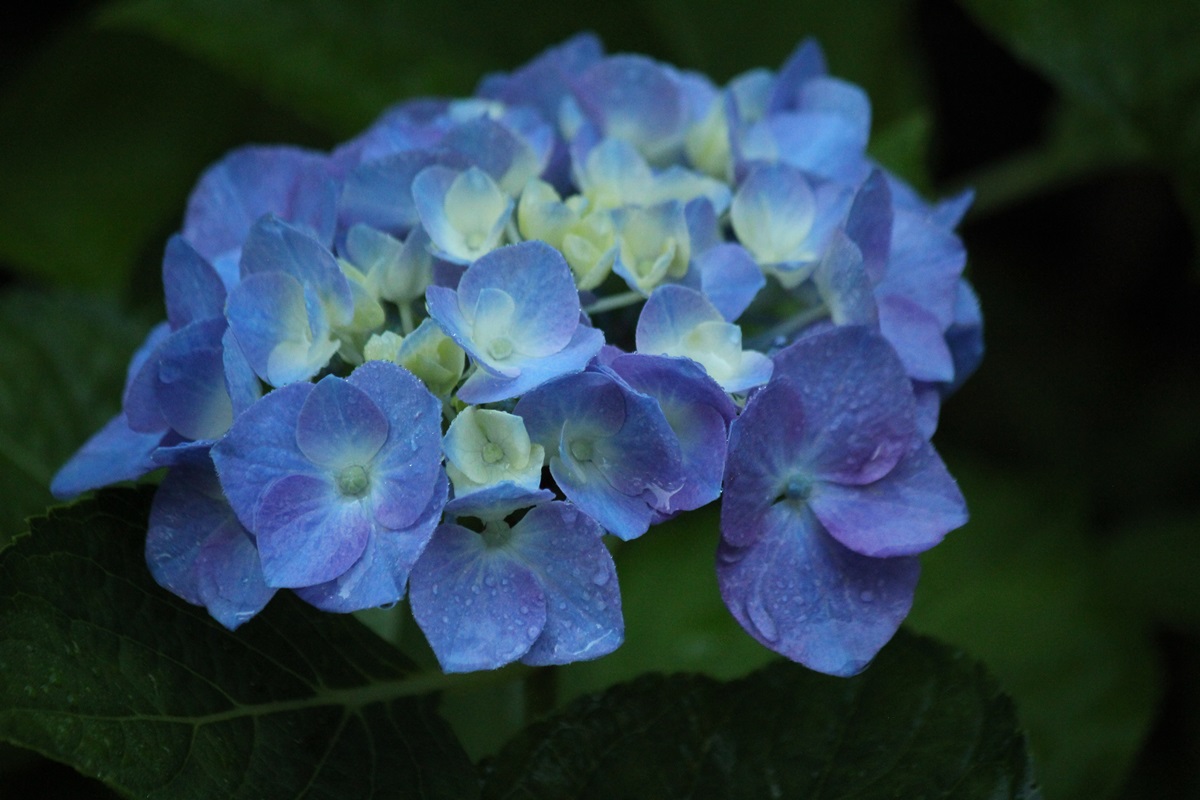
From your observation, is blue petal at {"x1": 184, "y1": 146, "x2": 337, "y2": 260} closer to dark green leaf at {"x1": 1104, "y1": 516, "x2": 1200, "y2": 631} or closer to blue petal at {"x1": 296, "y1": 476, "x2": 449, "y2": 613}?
blue petal at {"x1": 296, "y1": 476, "x2": 449, "y2": 613}

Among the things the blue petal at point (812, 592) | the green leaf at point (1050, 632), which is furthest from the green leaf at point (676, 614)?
the blue petal at point (812, 592)

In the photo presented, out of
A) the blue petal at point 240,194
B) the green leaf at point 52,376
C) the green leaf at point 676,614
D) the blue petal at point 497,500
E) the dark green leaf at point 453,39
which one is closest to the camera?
the blue petal at point 497,500

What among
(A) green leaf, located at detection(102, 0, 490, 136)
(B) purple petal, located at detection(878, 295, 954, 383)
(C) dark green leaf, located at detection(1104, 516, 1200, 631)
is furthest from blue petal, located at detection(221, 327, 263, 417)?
(C) dark green leaf, located at detection(1104, 516, 1200, 631)

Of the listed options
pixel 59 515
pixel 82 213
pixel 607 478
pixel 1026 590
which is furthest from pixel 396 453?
pixel 82 213

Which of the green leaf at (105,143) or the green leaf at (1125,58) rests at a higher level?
the green leaf at (1125,58)

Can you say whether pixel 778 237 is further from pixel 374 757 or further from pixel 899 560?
pixel 374 757

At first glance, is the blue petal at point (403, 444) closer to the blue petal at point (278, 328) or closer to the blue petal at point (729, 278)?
the blue petal at point (278, 328)
